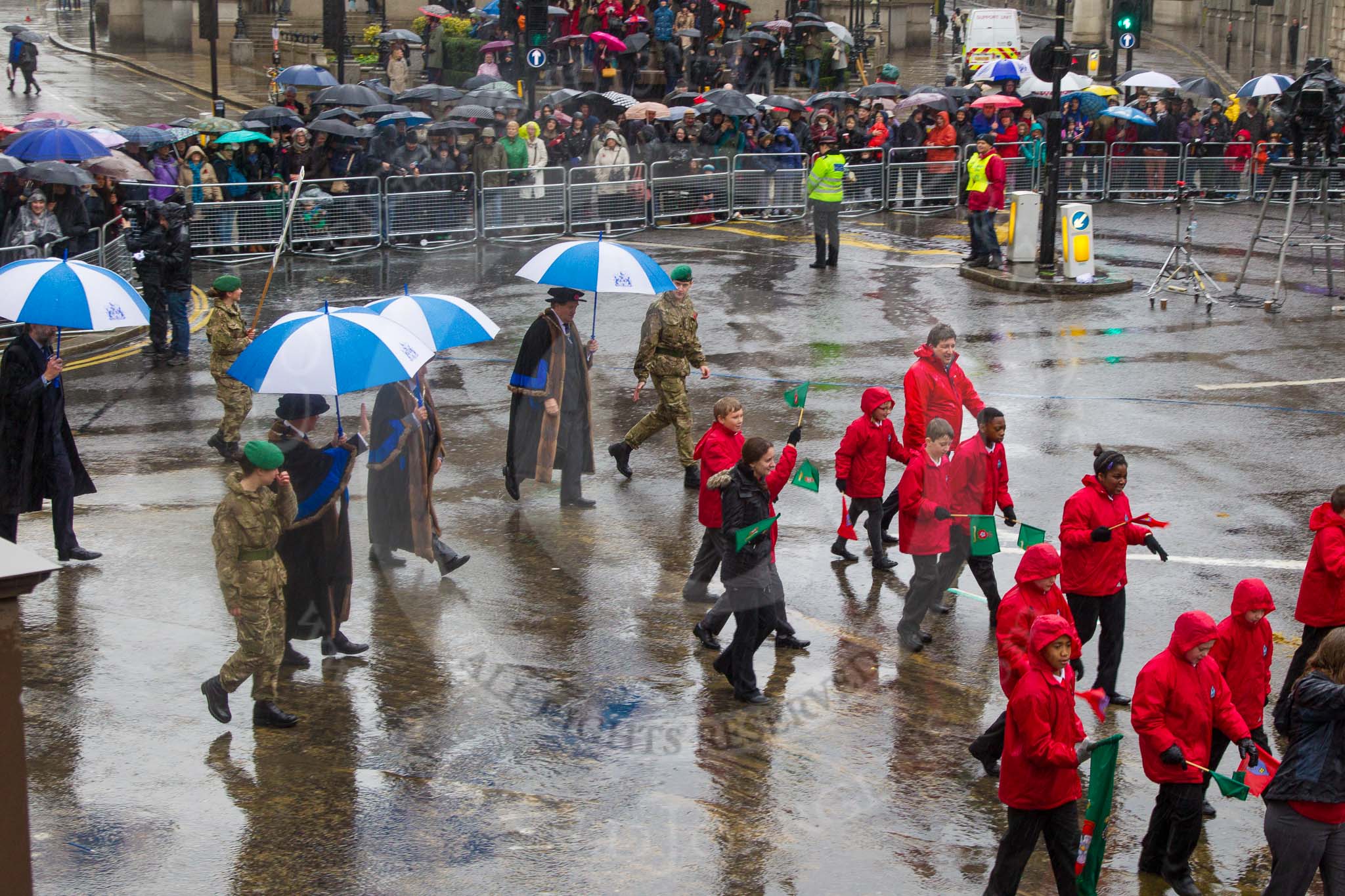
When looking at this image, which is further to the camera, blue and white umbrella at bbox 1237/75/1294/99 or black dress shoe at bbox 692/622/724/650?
blue and white umbrella at bbox 1237/75/1294/99

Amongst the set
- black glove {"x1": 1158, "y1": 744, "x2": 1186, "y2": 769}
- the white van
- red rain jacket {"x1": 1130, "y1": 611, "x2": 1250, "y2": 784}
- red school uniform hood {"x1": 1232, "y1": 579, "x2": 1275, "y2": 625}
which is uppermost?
the white van

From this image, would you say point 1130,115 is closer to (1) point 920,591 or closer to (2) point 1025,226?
(2) point 1025,226

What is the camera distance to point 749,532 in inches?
348

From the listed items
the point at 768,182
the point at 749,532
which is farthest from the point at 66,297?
the point at 768,182

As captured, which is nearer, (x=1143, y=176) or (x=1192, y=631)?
(x=1192, y=631)

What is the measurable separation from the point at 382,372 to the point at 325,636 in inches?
64.5

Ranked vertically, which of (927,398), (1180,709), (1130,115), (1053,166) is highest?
(1130,115)

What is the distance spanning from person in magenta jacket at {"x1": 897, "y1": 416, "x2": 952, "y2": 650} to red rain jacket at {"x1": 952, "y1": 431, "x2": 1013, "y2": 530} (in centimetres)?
21

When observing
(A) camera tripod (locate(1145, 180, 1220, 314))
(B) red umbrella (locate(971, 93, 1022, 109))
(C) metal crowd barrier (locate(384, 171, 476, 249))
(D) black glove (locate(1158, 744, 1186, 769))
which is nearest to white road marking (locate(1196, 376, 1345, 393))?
(A) camera tripod (locate(1145, 180, 1220, 314))

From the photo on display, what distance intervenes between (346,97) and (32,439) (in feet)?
56.3

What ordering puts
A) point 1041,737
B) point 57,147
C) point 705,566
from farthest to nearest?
point 57,147 → point 705,566 → point 1041,737

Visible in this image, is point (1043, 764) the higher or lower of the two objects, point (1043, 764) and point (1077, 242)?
the lower

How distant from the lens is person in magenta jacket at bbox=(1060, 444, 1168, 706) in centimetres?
882

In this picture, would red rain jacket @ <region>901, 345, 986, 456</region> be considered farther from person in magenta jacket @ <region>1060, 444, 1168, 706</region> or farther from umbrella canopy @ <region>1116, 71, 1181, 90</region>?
umbrella canopy @ <region>1116, 71, 1181, 90</region>
